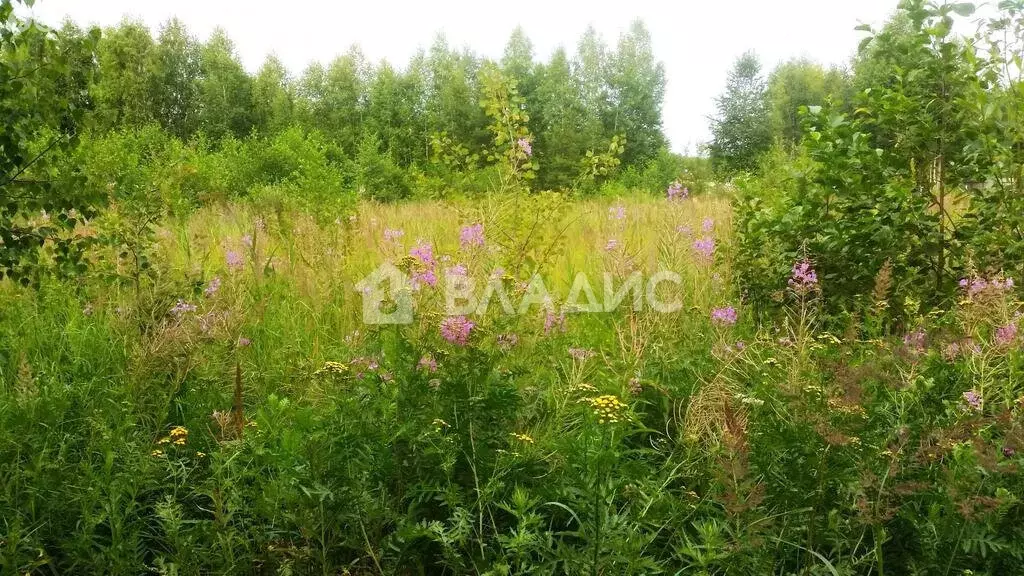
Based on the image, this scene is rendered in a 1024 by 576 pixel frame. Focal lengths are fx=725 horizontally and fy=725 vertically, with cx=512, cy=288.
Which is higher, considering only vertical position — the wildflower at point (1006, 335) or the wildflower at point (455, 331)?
the wildflower at point (455, 331)

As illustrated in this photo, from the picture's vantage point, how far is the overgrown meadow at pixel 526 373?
1927mm

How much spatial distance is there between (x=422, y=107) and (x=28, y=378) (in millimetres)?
41443

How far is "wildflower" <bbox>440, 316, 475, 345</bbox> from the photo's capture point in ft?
7.25

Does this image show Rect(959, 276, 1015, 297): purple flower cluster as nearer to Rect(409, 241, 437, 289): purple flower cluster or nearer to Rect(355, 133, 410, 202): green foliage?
Rect(409, 241, 437, 289): purple flower cluster

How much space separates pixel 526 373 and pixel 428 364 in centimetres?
39

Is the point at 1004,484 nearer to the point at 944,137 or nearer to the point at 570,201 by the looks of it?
the point at 944,137

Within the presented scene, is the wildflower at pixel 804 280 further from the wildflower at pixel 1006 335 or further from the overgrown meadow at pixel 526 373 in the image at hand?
the wildflower at pixel 1006 335

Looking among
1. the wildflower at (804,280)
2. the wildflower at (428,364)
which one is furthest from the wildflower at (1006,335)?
the wildflower at (428,364)

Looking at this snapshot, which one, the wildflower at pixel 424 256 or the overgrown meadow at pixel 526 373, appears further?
the wildflower at pixel 424 256

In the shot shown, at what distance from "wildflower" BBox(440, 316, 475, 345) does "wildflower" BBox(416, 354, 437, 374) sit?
95 millimetres

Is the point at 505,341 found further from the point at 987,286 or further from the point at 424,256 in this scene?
the point at 987,286

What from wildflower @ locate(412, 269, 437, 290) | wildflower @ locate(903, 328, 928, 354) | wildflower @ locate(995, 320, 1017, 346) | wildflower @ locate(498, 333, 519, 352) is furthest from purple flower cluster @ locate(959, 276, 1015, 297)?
wildflower @ locate(412, 269, 437, 290)

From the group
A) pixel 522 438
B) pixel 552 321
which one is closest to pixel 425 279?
pixel 522 438

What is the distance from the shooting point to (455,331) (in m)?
2.22
